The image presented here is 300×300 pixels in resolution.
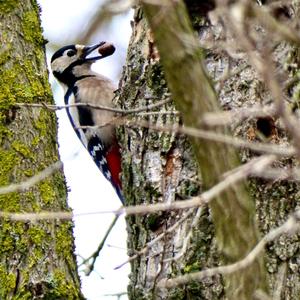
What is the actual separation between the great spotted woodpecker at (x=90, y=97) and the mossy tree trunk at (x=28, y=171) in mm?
1277

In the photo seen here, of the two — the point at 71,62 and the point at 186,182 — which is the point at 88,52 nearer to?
the point at 71,62

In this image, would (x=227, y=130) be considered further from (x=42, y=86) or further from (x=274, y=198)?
(x=42, y=86)

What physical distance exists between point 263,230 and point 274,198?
5.6 inches

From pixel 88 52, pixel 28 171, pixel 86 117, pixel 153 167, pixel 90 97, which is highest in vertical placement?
pixel 88 52

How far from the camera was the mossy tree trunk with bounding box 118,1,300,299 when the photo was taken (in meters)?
3.81

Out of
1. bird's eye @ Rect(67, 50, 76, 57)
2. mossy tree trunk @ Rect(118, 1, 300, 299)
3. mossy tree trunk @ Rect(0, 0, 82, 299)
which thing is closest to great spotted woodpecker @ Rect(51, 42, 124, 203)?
bird's eye @ Rect(67, 50, 76, 57)

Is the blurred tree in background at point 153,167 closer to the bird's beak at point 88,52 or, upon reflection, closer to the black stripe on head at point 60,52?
the bird's beak at point 88,52

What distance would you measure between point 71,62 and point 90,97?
0.46 meters

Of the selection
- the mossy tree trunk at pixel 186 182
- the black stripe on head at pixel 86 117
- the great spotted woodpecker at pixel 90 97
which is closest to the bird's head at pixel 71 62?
the great spotted woodpecker at pixel 90 97

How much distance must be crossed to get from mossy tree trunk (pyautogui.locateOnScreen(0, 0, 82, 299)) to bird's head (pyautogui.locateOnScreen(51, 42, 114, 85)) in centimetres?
180

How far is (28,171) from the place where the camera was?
4.35 m

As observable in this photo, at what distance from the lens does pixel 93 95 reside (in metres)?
6.36

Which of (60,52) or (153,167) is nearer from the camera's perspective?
(153,167)

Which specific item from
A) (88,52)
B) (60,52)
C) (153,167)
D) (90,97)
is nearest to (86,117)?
(90,97)
